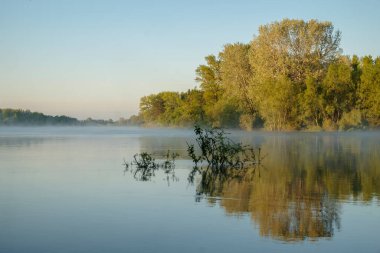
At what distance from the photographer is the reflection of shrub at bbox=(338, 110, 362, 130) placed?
184 ft

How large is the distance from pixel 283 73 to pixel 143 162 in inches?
1628

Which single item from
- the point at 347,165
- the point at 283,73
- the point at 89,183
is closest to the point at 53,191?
the point at 89,183

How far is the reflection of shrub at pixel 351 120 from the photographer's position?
56147mm

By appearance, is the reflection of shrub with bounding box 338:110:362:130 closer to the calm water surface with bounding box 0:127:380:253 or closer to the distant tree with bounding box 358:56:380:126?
the distant tree with bounding box 358:56:380:126

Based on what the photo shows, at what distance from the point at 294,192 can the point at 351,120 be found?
47567 millimetres

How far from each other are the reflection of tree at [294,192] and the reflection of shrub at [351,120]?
39.4 metres

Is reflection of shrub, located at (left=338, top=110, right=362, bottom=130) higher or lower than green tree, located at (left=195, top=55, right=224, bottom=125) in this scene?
lower

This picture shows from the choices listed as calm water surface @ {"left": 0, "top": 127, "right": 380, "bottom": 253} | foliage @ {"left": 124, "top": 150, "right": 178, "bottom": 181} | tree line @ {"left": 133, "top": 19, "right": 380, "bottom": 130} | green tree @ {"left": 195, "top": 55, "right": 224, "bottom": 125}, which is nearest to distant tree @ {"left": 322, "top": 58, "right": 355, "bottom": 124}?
tree line @ {"left": 133, "top": 19, "right": 380, "bottom": 130}

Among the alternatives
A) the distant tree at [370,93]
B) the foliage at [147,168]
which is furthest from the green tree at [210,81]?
the foliage at [147,168]

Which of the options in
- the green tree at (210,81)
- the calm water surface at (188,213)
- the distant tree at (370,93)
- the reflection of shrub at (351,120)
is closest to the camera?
the calm water surface at (188,213)

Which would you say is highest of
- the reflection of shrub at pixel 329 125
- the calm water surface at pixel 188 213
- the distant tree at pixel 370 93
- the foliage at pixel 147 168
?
the distant tree at pixel 370 93

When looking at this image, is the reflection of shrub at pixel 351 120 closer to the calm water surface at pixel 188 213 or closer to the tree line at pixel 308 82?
the tree line at pixel 308 82

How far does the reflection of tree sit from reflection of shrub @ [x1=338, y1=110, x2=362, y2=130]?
3940 centimetres

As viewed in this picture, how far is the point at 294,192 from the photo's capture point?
11281mm
